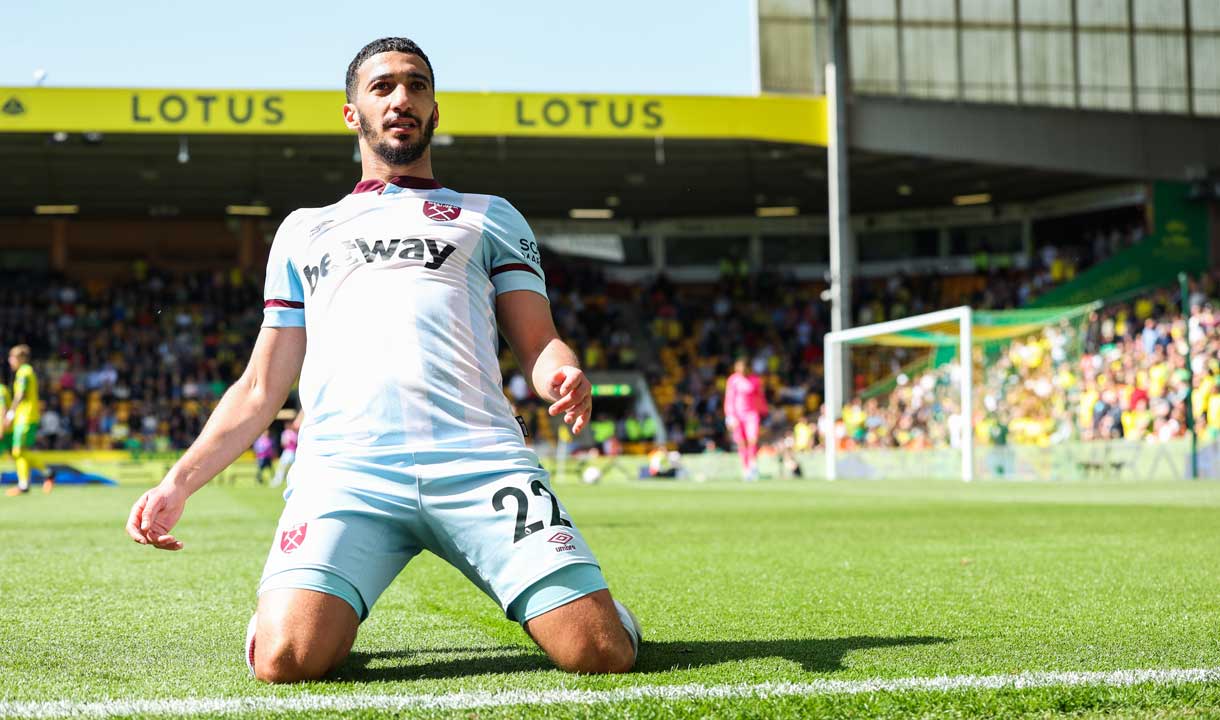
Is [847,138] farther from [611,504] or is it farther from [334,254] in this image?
[334,254]

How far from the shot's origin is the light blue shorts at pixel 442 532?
350 centimetres

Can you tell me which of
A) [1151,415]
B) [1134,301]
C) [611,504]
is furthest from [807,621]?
[1134,301]

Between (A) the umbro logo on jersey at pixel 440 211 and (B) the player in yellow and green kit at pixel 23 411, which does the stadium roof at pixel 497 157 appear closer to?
(B) the player in yellow and green kit at pixel 23 411

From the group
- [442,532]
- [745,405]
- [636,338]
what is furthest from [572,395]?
[636,338]

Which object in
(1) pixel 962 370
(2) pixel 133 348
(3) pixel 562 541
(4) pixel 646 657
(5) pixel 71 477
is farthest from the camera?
(2) pixel 133 348

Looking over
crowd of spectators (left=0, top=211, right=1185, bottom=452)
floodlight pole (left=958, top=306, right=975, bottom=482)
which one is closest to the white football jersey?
floodlight pole (left=958, top=306, right=975, bottom=482)

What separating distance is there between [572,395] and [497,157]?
33.1 metres

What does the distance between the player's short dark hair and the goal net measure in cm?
1806

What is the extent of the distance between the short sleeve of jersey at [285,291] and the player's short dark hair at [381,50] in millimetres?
419

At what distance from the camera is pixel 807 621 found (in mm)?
4789

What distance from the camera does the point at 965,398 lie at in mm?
20984

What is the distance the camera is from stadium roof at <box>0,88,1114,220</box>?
30.4 meters

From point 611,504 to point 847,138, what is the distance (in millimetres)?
20115

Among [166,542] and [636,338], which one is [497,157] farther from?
[166,542]
